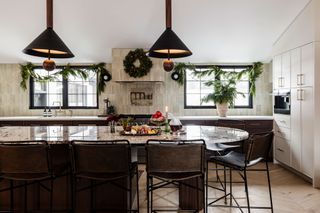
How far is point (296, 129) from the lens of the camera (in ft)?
12.7

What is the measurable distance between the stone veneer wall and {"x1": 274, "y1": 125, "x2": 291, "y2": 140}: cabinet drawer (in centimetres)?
95

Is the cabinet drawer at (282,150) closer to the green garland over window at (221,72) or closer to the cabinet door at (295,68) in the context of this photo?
the cabinet door at (295,68)

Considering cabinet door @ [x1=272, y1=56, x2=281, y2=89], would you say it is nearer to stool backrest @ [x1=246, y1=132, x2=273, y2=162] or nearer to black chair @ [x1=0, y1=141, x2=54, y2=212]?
stool backrest @ [x1=246, y1=132, x2=273, y2=162]

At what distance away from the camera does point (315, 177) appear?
135 inches

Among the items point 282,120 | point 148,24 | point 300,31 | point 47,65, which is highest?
point 148,24

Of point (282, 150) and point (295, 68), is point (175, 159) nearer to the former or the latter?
point (295, 68)

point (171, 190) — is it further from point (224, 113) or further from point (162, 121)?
point (224, 113)

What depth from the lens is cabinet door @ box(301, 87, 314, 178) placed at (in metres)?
3.50

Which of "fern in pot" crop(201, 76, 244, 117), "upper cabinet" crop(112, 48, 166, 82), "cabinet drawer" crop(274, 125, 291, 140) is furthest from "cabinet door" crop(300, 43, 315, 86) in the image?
"upper cabinet" crop(112, 48, 166, 82)

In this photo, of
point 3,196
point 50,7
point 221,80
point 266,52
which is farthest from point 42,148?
point 266,52

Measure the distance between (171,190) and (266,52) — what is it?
3494 mm

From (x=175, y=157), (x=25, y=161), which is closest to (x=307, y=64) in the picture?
(x=175, y=157)

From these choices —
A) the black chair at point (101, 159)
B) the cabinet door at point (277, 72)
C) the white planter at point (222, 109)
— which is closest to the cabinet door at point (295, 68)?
the cabinet door at point (277, 72)

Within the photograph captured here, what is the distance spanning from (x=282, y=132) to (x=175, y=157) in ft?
10.2
